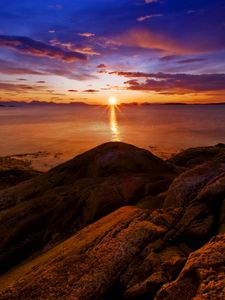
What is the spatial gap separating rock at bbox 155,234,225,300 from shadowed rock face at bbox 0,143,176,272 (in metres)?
6.38

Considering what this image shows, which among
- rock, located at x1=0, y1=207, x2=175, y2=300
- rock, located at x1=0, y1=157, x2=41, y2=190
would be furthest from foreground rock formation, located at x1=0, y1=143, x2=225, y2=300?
rock, located at x1=0, y1=157, x2=41, y2=190

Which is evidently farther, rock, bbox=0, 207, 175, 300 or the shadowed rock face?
the shadowed rock face

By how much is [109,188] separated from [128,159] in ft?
14.1

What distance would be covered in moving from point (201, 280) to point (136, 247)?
102 inches

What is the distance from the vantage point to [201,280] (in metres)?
6.49

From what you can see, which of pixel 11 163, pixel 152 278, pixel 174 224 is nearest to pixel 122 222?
pixel 174 224

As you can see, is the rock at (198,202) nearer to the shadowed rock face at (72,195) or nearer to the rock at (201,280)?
the rock at (201,280)

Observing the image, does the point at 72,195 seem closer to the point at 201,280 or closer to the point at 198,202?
the point at 198,202

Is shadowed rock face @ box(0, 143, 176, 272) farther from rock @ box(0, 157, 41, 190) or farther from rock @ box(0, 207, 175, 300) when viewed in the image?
rock @ box(0, 157, 41, 190)

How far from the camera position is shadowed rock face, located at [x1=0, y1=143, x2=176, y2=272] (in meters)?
12.4

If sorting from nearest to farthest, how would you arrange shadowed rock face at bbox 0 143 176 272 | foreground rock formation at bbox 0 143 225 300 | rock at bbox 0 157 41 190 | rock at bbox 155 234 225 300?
1. rock at bbox 155 234 225 300
2. foreground rock formation at bbox 0 143 225 300
3. shadowed rock face at bbox 0 143 176 272
4. rock at bbox 0 157 41 190

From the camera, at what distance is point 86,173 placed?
18.2m

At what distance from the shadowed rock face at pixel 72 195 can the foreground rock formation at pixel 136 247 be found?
7 centimetres

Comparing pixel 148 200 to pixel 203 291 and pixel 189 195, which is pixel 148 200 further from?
pixel 203 291
